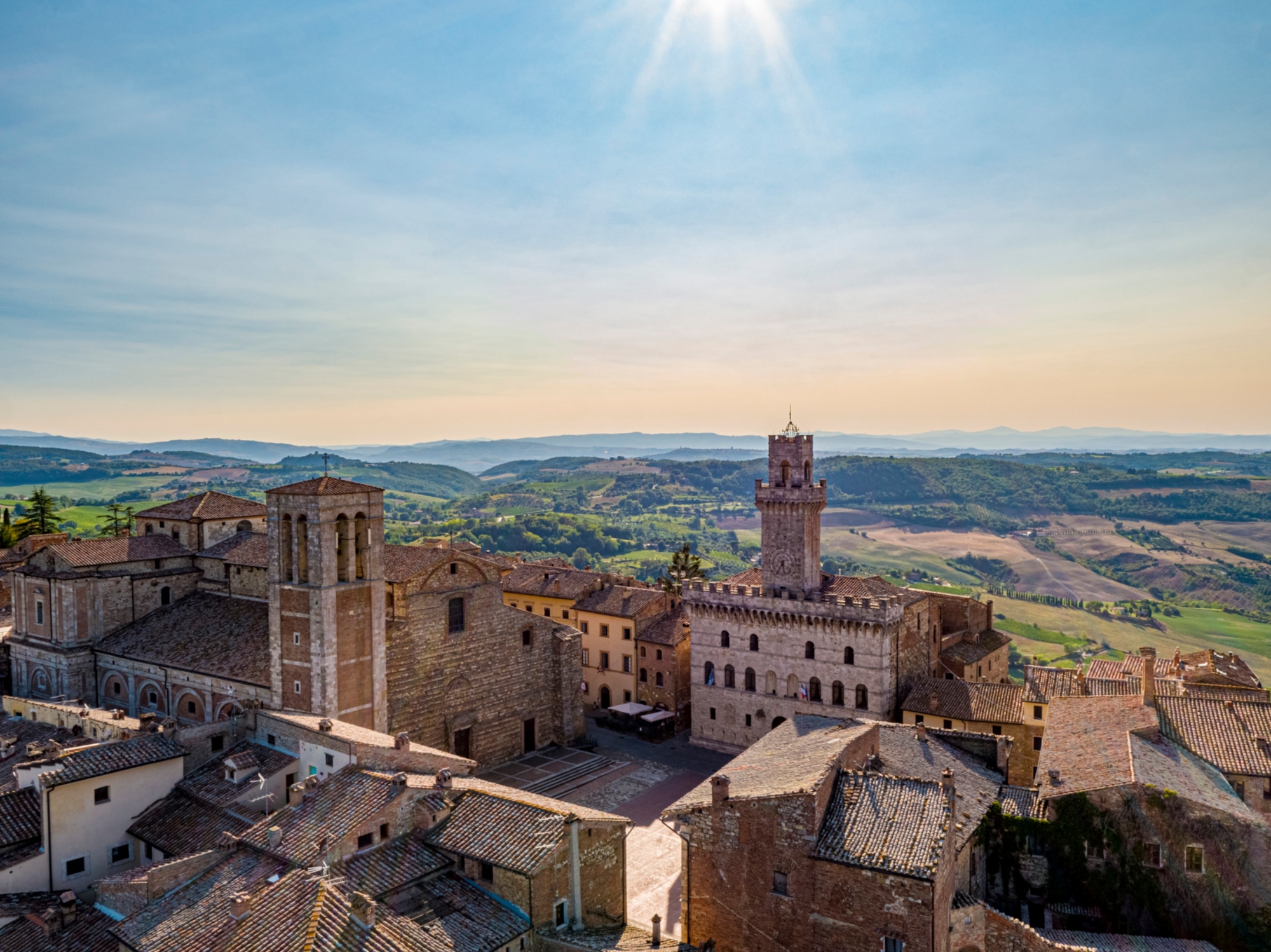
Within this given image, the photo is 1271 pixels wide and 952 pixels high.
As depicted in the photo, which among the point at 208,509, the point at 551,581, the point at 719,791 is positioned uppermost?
the point at 208,509

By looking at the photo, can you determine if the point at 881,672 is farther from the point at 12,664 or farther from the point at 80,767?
the point at 12,664

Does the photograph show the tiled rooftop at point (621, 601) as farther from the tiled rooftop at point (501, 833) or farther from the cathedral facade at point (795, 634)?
the tiled rooftop at point (501, 833)

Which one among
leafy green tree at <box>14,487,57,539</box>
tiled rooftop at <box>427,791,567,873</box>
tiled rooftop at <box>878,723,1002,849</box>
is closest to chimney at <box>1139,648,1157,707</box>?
tiled rooftop at <box>878,723,1002,849</box>

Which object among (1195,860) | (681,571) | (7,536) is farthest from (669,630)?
(7,536)

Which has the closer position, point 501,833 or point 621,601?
point 501,833

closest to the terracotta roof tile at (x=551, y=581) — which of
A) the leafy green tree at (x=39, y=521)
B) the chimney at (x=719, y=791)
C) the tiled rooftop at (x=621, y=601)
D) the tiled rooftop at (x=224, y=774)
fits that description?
the tiled rooftop at (x=621, y=601)

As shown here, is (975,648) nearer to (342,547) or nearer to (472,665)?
(472,665)
